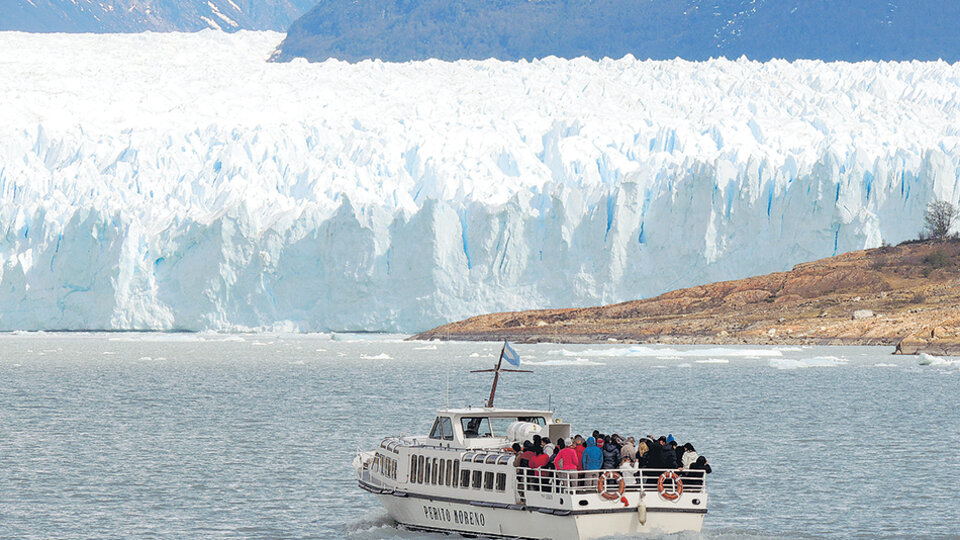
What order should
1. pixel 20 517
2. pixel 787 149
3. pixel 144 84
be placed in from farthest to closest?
pixel 144 84 → pixel 787 149 → pixel 20 517

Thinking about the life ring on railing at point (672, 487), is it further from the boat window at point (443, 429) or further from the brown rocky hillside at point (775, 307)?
the brown rocky hillside at point (775, 307)

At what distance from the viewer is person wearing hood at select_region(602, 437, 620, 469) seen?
21.9 m

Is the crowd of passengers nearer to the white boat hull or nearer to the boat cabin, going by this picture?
the white boat hull

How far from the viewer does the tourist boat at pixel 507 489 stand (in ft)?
70.2

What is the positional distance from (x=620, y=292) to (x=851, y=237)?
15.4 meters

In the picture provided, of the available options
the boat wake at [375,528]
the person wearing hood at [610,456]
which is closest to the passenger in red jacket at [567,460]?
the person wearing hood at [610,456]

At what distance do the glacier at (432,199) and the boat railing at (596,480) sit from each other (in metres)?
66.8

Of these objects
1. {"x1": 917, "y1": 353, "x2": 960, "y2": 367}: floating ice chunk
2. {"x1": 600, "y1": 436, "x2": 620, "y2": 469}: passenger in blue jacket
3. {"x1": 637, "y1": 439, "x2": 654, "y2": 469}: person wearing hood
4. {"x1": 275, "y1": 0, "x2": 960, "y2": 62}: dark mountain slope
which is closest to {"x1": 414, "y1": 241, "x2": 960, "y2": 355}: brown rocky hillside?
{"x1": 917, "y1": 353, "x2": 960, "y2": 367}: floating ice chunk

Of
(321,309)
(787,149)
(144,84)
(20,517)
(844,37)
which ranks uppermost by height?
(844,37)

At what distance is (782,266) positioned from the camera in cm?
8994

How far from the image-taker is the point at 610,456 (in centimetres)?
2198

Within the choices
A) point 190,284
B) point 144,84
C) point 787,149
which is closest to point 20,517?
point 190,284

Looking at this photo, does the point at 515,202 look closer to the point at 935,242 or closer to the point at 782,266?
the point at 782,266

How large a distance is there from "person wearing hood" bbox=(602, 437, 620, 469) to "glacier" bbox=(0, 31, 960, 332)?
6674cm
